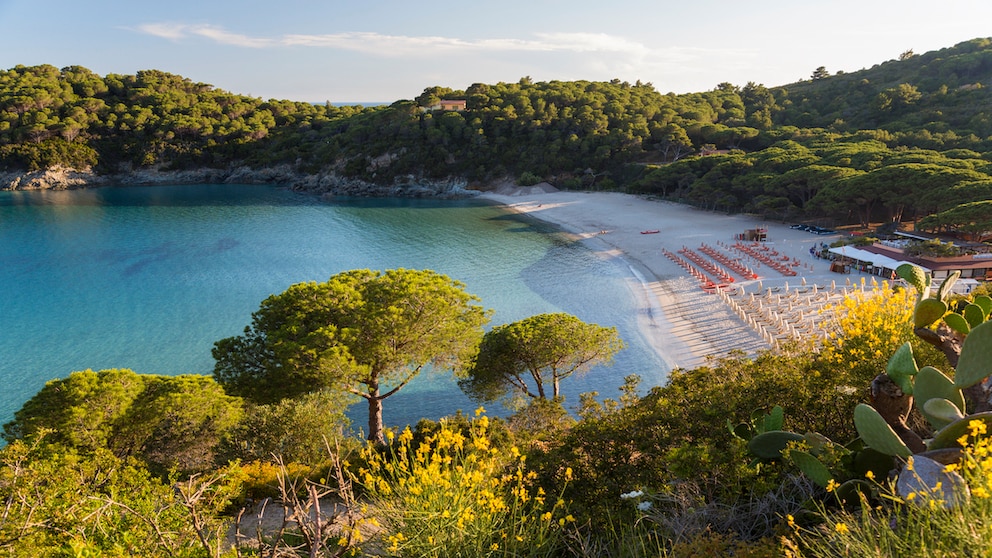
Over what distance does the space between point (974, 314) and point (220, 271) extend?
130 ft

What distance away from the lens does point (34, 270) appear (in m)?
37.2

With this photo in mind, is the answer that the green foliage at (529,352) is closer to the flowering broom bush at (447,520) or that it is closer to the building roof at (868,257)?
the flowering broom bush at (447,520)

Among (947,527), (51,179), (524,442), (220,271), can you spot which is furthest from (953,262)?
(51,179)

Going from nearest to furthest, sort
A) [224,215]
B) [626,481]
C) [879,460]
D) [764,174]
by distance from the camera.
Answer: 1. [879,460]
2. [626,481]
3. [764,174]
4. [224,215]

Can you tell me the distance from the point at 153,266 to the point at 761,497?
42692mm

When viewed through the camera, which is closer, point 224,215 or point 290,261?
point 290,261

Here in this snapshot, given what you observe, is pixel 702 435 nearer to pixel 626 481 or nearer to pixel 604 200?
pixel 626 481

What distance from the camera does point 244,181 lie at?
288 feet

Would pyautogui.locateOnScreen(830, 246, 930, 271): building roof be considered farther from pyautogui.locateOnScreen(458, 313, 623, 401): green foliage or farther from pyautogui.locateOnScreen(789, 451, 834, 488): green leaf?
pyautogui.locateOnScreen(789, 451, 834, 488): green leaf

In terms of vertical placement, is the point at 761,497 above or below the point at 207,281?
above

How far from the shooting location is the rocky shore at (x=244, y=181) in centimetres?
7588

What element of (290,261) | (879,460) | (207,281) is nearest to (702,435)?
(879,460)

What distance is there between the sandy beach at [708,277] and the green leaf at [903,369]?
38.0 feet

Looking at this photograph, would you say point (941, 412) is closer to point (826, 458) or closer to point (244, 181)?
point (826, 458)
